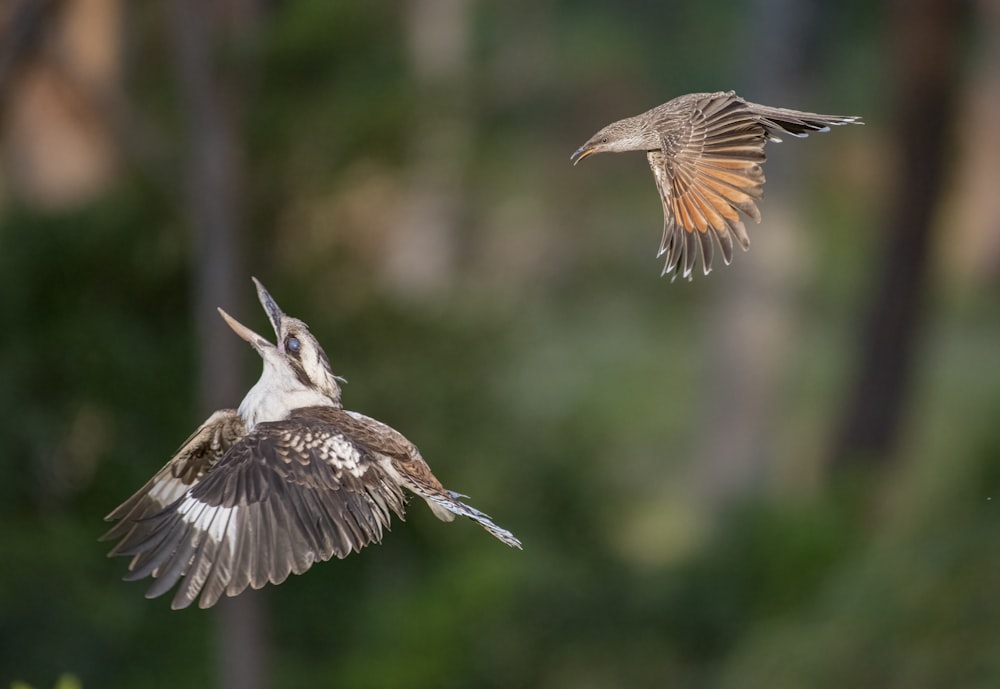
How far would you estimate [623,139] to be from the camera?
10.7 ft

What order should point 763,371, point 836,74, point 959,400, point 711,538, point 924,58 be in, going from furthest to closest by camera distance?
point 836,74 → point 959,400 → point 763,371 → point 924,58 → point 711,538

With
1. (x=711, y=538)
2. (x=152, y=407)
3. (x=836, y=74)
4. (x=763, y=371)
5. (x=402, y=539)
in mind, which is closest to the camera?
(x=152, y=407)

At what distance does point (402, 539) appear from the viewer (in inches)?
485

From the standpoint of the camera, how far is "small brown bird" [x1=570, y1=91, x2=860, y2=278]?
10.2 feet

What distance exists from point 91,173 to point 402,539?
368cm

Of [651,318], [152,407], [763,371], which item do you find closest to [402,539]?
[152,407]

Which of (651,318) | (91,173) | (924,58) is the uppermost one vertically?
(924,58)

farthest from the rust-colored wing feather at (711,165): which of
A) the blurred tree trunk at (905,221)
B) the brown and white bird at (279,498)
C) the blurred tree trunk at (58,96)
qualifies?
the blurred tree trunk at (905,221)

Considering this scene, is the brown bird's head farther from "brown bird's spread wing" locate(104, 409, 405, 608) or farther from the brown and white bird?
"brown bird's spread wing" locate(104, 409, 405, 608)

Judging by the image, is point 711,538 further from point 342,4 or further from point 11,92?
point 11,92

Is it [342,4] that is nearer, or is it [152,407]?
[342,4]

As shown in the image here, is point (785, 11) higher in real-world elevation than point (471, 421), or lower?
higher

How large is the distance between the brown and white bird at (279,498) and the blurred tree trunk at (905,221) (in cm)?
1264

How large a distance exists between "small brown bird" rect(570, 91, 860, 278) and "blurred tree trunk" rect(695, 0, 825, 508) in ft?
45.5
